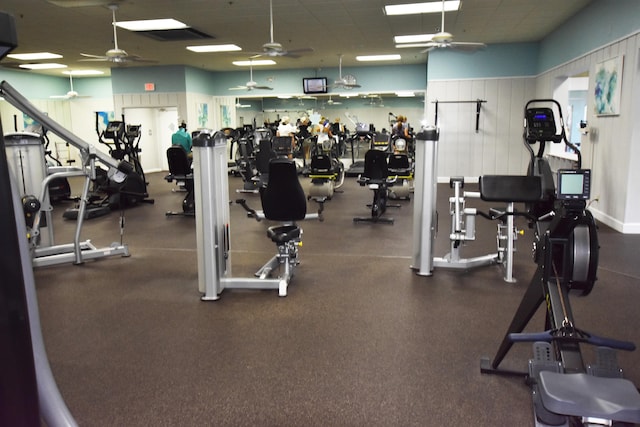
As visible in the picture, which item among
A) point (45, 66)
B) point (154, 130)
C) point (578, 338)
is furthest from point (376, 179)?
point (45, 66)

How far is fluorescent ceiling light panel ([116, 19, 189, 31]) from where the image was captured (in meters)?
8.39

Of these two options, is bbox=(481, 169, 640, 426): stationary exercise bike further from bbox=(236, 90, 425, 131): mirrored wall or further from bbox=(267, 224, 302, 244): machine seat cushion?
bbox=(236, 90, 425, 131): mirrored wall

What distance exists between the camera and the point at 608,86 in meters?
6.43

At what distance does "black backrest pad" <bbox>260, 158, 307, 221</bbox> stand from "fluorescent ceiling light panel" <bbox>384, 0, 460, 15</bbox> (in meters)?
4.77

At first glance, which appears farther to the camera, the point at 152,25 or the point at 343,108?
the point at 343,108

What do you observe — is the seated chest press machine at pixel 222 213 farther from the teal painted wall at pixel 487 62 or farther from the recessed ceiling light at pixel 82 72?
the recessed ceiling light at pixel 82 72

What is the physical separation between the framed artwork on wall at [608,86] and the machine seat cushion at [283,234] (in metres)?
4.64

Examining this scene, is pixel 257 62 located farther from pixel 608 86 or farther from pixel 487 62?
pixel 608 86

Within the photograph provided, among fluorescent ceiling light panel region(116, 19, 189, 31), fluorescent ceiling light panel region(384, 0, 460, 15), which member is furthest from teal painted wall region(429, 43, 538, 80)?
fluorescent ceiling light panel region(116, 19, 189, 31)

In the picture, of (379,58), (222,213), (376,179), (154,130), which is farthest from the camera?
(154,130)

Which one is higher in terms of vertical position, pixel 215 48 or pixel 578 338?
pixel 215 48

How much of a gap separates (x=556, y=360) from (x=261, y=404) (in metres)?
1.36

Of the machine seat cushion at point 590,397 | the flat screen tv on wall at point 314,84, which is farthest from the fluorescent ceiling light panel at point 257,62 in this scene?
the machine seat cushion at point 590,397

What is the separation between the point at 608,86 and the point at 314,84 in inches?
364
